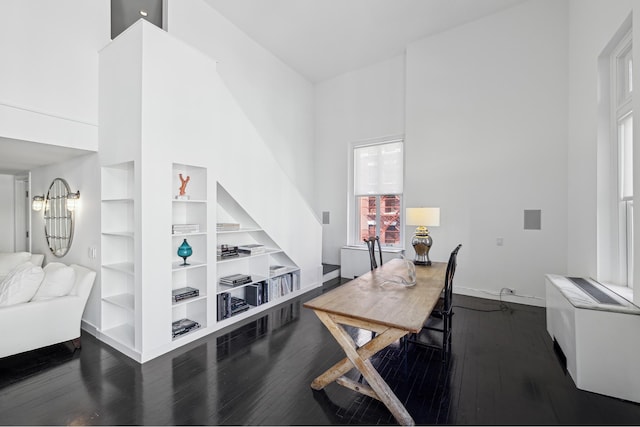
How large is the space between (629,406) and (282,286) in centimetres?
373

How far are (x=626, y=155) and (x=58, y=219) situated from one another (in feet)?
21.9

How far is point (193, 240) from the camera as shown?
3.46 m

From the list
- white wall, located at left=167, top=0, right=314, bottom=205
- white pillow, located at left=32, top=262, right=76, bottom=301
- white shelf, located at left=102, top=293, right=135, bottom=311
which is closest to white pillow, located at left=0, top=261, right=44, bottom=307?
white pillow, located at left=32, top=262, right=76, bottom=301

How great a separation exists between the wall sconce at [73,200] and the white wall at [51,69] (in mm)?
713

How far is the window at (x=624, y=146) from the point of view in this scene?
272 cm

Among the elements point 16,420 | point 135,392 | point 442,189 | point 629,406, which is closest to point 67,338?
point 16,420

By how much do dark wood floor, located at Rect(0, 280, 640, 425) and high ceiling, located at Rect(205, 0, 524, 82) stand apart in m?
4.68

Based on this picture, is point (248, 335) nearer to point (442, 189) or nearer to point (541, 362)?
point (541, 362)

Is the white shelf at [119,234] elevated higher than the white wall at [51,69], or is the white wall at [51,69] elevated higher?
the white wall at [51,69]

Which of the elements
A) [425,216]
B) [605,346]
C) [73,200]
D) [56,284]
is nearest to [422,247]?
[425,216]

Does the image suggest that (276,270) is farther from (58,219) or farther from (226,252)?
(58,219)

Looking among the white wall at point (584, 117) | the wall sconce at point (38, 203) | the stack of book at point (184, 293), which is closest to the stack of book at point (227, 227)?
the stack of book at point (184, 293)

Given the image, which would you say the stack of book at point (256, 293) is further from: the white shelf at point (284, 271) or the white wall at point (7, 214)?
the white wall at point (7, 214)

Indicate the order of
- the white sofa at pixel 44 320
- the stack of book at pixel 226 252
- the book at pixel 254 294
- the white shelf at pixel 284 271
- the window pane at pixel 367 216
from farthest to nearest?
1. the window pane at pixel 367 216
2. the white shelf at pixel 284 271
3. the book at pixel 254 294
4. the stack of book at pixel 226 252
5. the white sofa at pixel 44 320
